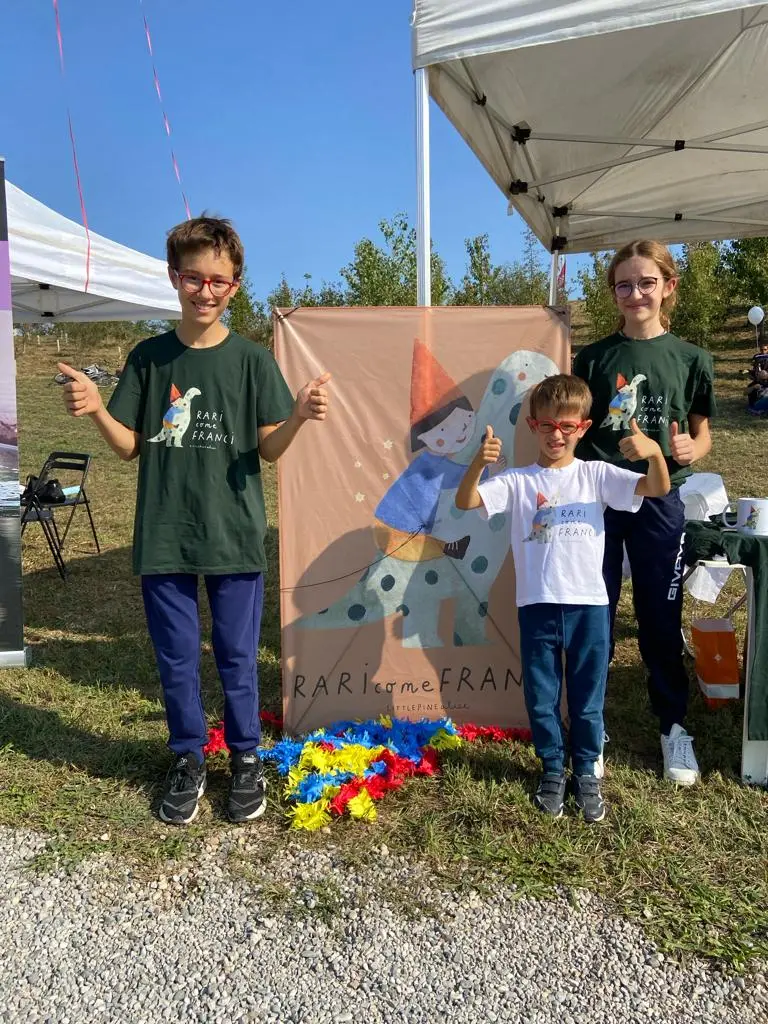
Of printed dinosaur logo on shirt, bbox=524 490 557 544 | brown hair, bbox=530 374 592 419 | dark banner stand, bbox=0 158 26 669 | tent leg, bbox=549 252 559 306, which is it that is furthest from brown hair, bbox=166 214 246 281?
tent leg, bbox=549 252 559 306

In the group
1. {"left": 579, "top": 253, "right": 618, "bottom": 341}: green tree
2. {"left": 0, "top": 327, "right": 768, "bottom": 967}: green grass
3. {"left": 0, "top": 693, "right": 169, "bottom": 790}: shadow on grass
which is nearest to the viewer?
{"left": 0, "top": 327, "right": 768, "bottom": 967}: green grass

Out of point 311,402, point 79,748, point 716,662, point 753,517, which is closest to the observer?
point 311,402

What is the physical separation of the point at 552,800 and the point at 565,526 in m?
0.90

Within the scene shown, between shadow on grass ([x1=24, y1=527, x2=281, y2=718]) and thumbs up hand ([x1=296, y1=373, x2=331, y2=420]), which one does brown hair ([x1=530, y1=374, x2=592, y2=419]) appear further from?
shadow on grass ([x1=24, y1=527, x2=281, y2=718])

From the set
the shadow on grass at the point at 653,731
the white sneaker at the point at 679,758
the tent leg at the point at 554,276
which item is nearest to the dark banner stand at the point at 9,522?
the shadow on grass at the point at 653,731

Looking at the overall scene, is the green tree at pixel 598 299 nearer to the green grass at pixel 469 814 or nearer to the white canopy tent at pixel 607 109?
the white canopy tent at pixel 607 109

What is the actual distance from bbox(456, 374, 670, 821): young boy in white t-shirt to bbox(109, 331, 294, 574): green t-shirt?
2.48 ft

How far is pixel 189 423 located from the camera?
2.39m

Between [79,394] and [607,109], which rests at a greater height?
[607,109]

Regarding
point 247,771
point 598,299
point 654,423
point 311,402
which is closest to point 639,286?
point 654,423

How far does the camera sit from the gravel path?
171 centimetres

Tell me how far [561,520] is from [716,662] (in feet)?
4.65

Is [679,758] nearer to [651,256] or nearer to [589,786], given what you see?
[589,786]

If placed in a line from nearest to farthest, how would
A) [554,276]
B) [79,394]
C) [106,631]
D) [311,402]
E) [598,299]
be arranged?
[79,394] < [311,402] < [106,631] < [554,276] < [598,299]
